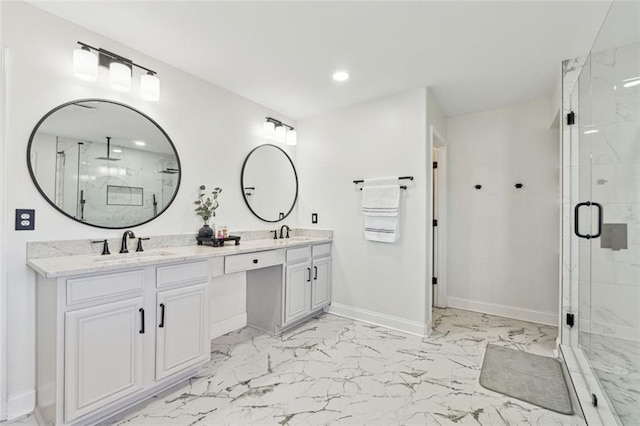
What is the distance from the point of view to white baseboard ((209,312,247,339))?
107 inches

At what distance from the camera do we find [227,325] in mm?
2863

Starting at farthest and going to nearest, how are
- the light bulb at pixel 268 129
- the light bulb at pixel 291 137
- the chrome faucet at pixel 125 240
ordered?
the light bulb at pixel 291 137 → the light bulb at pixel 268 129 → the chrome faucet at pixel 125 240

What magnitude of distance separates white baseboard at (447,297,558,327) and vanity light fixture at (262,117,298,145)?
274 cm

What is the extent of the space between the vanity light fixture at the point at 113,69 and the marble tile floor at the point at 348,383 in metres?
2.03

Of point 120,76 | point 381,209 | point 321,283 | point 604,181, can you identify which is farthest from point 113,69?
point 604,181

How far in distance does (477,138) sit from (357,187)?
159 centimetres

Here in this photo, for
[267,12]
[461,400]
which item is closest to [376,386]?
[461,400]

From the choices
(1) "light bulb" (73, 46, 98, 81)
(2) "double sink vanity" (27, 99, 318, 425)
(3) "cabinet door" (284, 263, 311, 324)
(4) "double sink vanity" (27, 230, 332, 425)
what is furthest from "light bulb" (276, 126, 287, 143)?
(1) "light bulb" (73, 46, 98, 81)

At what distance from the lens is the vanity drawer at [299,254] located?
2.80m

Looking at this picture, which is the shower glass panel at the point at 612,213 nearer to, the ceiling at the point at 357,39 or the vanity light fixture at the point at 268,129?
the ceiling at the point at 357,39

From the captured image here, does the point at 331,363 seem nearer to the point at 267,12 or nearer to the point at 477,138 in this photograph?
the point at 267,12

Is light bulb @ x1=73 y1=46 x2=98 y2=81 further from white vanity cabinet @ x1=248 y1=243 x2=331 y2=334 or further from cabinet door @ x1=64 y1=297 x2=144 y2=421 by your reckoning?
white vanity cabinet @ x1=248 y1=243 x2=331 y2=334

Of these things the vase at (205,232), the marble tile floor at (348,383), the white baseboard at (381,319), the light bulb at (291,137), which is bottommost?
the marble tile floor at (348,383)

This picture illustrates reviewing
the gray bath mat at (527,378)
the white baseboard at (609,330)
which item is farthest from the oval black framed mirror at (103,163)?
the white baseboard at (609,330)
